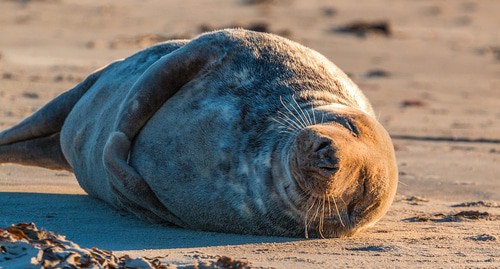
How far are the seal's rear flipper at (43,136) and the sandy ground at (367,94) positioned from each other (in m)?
0.11

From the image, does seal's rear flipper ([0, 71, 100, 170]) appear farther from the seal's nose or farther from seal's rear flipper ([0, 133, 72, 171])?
the seal's nose

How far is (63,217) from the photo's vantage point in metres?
5.79

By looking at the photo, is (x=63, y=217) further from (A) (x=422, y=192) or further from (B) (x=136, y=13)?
(B) (x=136, y=13)

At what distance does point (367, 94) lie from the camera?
11.6 meters

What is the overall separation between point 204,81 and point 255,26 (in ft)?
30.2

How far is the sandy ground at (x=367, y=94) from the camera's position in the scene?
5.24 meters


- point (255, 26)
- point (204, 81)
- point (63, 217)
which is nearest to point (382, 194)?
point (204, 81)

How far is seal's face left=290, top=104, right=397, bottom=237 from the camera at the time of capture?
498 centimetres

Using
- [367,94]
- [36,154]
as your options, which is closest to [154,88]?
[36,154]

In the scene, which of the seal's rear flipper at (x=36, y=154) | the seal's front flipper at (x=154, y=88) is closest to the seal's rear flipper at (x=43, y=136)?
the seal's rear flipper at (x=36, y=154)

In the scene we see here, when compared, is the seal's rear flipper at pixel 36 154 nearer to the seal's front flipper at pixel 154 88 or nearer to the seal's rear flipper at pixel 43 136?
the seal's rear flipper at pixel 43 136

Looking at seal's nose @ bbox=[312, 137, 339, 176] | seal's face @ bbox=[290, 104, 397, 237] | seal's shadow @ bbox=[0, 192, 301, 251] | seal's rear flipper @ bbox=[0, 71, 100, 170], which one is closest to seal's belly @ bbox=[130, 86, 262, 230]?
seal's shadow @ bbox=[0, 192, 301, 251]

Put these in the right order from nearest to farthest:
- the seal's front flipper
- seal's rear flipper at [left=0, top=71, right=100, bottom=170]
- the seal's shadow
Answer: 1. the seal's shadow
2. the seal's front flipper
3. seal's rear flipper at [left=0, top=71, right=100, bottom=170]

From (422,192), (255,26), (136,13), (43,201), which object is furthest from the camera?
(136,13)
